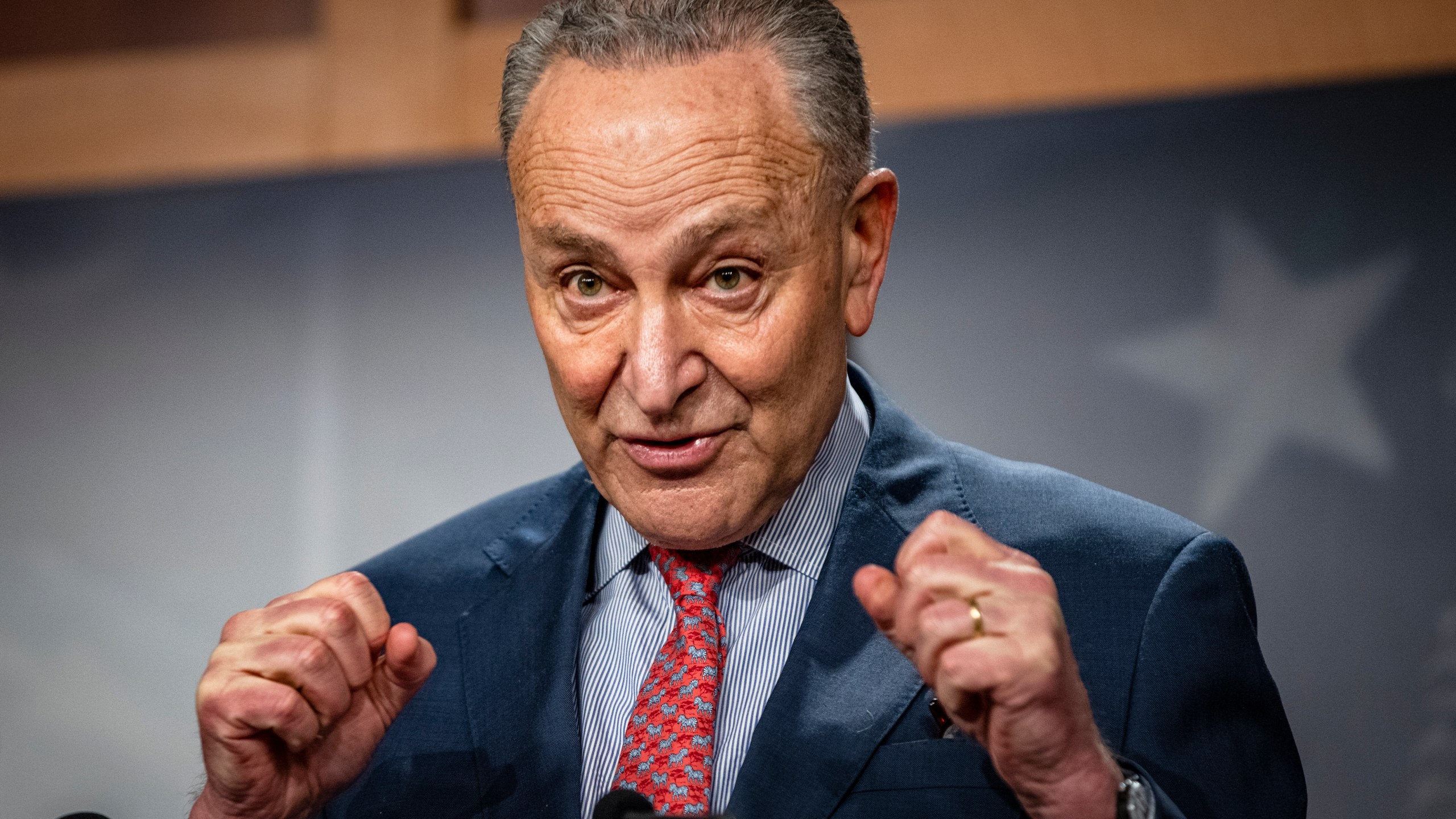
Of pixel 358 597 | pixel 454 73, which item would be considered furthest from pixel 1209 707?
pixel 454 73

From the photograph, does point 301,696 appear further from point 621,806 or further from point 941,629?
point 941,629

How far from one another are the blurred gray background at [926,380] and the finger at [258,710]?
1286mm

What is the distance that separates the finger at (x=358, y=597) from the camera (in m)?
1.32

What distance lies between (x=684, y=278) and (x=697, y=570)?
40 cm

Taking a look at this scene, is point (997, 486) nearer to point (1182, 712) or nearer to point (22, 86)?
point (1182, 712)

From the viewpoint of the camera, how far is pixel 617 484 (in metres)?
1.53

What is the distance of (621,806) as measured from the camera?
1049 millimetres

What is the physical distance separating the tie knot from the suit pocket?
30 centimetres

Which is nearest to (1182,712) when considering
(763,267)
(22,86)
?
(763,267)

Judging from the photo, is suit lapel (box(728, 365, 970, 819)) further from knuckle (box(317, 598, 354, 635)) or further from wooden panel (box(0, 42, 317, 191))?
wooden panel (box(0, 42, 317, 191))

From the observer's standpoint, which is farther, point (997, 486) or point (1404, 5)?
point (1404, 5)

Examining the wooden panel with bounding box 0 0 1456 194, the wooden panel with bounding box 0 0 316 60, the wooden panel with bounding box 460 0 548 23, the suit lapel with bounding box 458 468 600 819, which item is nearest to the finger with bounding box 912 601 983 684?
the suit lapel with bounding box 458 468 600 819

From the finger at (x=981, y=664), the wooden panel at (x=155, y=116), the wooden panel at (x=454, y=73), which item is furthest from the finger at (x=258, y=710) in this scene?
the wooden panel at (x=155, y=116)

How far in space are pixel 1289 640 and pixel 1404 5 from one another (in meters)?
1.15
